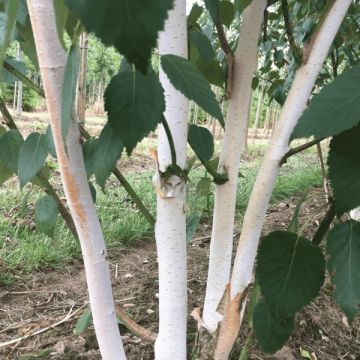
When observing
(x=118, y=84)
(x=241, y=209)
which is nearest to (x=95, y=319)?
(x=118, y=84)

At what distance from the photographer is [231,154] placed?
0.83 meters

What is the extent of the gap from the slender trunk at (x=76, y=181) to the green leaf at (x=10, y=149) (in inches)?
8.5

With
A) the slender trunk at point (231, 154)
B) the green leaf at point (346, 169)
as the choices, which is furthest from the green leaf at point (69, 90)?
the slender trunk at point (231, 154)

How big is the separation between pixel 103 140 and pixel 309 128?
0.28 meters

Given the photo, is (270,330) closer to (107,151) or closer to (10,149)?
(107,151)

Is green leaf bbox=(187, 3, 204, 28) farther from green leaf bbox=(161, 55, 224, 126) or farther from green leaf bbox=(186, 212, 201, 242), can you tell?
green leaf bbox=(186, 212, 201, 242)

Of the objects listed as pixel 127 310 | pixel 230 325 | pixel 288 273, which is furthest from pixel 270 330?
pixel 127 310

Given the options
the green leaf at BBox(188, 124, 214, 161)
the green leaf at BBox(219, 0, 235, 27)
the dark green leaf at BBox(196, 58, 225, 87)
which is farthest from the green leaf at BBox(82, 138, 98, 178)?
the green leaf at BBox(219, 0, 235, 27)

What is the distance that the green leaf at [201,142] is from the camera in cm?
72

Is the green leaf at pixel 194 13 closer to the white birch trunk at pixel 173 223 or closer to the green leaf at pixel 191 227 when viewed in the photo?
the white birch trunk at pixel 173 223

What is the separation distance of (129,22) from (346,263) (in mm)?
346

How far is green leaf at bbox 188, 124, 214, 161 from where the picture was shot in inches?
28.4

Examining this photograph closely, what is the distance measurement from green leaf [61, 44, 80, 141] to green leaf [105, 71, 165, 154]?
38 millimetres

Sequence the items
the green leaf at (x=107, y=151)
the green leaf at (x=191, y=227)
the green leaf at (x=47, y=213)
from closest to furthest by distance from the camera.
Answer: the green leaf at (x=107, y=151) → the green leaf at (x=47, y=213) → the green leaf at (x=191, y=227)
